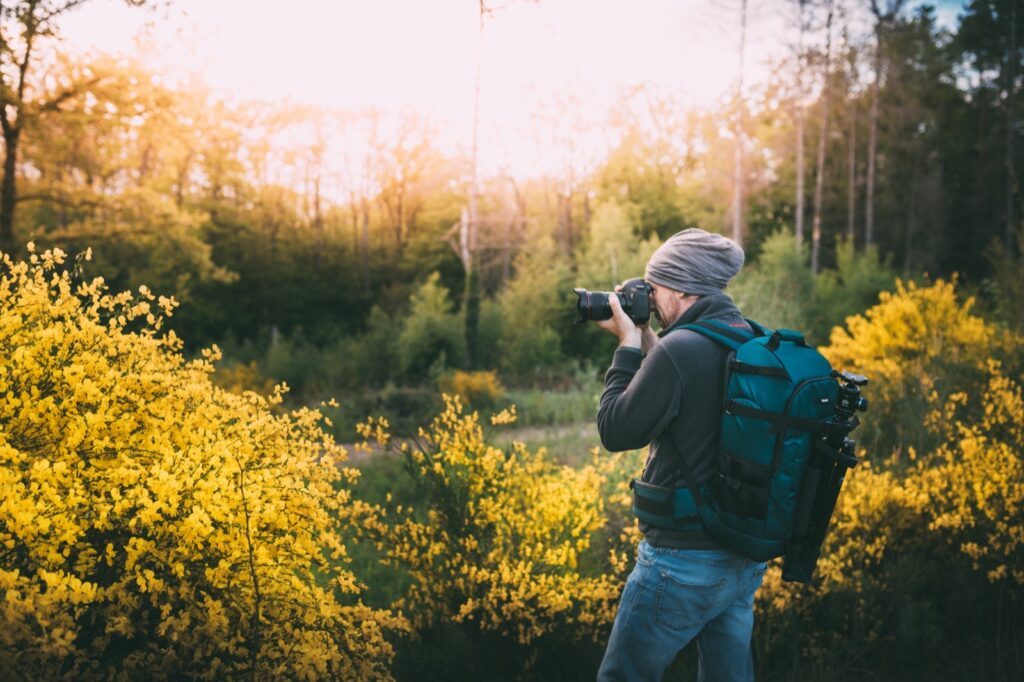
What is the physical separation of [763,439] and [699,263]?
0.58 metres

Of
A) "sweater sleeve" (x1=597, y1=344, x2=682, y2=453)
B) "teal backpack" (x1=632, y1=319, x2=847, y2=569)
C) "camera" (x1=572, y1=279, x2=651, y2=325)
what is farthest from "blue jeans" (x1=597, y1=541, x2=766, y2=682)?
"camera" (x1=572, y1=279, x2=651, y2=325)

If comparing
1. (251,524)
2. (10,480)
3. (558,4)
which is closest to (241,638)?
(251,524)

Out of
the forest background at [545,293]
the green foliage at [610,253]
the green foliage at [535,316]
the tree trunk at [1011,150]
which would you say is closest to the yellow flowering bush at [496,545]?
the forest background at [545,293]

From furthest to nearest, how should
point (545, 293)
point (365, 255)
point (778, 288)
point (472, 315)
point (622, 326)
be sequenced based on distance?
1. point (365, 255)
2. point (545, 293)
3. point (472, 315)
4. point (778, 288)
5. point (622, 326)

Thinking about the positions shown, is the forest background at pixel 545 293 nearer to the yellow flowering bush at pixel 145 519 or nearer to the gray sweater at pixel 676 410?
the yellow flowering bush at pixel 145 519

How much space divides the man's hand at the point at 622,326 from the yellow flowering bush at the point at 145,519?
122 centimetres

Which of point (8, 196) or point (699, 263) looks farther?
point (8, 196)

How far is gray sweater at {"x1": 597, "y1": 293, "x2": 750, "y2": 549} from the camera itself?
6.61 feet

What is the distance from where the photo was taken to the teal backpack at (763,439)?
6.44 feet

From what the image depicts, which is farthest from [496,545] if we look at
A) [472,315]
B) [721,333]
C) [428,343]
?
[472,315]

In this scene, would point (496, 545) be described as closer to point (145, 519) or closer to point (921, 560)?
point (145, 519)

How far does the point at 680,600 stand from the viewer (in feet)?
6.79

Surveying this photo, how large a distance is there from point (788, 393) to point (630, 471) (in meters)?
3.99

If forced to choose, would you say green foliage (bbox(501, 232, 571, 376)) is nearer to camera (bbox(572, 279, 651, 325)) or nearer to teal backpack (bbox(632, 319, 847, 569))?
camera (bbox(572, 279, 651, 325))
